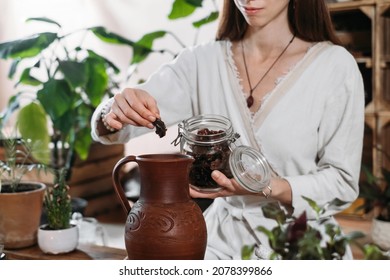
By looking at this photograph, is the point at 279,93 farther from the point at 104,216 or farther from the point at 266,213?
the point at 104,216

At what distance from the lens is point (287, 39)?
1171 millimetres

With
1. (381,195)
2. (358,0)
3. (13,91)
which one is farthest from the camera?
(13,91)

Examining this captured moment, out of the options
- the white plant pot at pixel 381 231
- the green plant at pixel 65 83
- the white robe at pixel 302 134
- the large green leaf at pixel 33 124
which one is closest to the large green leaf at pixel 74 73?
the green plant at pixel 65 83

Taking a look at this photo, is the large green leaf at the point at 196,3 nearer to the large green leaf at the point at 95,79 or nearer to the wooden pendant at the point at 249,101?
the large green leaf at the point at 95,79

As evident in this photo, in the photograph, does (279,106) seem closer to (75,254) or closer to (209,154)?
(209,154)

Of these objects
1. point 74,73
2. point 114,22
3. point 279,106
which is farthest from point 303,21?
point 114,22

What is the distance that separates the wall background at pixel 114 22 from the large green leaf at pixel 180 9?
0.51 m

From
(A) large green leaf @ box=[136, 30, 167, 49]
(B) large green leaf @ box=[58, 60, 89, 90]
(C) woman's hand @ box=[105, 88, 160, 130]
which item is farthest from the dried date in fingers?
(A) large green leaf @ box=[136, 30, 167, 49]

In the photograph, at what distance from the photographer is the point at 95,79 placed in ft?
5.89

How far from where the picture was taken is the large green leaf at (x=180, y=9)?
1843mm

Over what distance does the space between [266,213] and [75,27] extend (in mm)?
2191

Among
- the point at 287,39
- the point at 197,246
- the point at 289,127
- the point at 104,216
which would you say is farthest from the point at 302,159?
the point at 104,216

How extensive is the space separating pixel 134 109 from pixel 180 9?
1.04m

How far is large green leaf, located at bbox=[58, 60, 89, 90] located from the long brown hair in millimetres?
542
